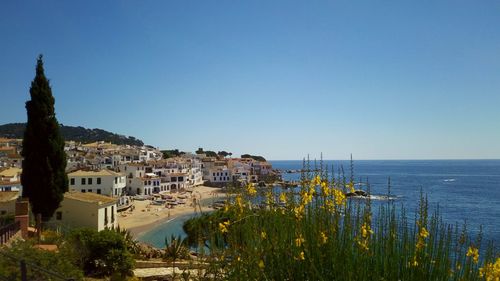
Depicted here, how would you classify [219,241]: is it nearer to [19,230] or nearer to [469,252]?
[469,252]

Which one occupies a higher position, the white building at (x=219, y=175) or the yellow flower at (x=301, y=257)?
the yellow flower at (x=301, y=257)

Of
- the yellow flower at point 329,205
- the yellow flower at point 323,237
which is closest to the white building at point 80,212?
the yellow flower at point 329,205

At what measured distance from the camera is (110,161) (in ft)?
246

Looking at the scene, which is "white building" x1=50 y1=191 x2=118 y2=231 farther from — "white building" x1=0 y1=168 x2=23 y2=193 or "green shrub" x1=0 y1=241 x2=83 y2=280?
"green shrub" x1=0 y1=241 x2=83 y2=280

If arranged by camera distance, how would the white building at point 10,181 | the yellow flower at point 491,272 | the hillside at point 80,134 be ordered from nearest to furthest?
the yellow flower at point 491,272
the white building at point 10,181
the hillside at point 80,134

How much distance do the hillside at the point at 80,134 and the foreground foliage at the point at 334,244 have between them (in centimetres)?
15476

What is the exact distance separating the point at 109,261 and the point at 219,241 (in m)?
9.18

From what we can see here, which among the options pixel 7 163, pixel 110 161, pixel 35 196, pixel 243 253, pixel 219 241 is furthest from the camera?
pixel 110 161

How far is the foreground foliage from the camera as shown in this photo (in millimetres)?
3145

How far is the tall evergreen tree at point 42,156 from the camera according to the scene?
18578 mm

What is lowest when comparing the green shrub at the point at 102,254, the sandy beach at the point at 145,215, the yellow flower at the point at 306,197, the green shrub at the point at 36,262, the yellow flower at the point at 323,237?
the sandy beach at the point at 145,215

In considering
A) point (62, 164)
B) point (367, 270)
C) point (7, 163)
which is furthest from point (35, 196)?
point (7, 163)

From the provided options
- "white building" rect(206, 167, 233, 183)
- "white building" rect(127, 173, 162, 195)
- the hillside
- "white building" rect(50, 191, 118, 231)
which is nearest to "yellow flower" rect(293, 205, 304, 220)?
"white building" rect(50, 191, 118, 231)

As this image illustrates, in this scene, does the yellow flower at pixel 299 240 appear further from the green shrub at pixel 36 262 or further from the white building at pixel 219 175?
the white building at pixel 219 175
